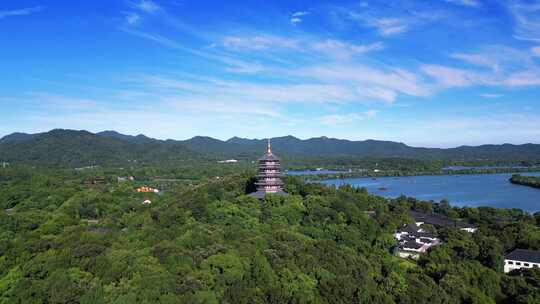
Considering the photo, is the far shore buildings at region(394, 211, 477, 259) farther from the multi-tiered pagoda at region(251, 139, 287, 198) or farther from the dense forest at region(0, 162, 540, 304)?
the multi-tiered pagoda at region(251, 139, 287, 198)

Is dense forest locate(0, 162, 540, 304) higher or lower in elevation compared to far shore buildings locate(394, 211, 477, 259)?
higher

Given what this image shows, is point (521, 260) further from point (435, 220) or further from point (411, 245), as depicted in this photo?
point (435, 220)

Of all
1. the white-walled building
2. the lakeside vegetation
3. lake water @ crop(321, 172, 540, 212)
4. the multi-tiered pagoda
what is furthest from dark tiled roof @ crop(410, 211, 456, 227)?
the lakeside vegetation

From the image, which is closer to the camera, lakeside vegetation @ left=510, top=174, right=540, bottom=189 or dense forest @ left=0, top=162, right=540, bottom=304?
dense forest @ left=0, top=162, right=540, bottom=304

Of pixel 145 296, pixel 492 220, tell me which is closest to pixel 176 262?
pixel 145 296

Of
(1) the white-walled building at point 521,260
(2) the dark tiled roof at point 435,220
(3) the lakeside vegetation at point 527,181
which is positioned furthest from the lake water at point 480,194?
(1) the white-walled building at point 521,260

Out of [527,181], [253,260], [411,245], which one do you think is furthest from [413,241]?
[527,181]

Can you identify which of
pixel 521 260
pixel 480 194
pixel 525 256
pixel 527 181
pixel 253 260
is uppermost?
pixel 253 260
